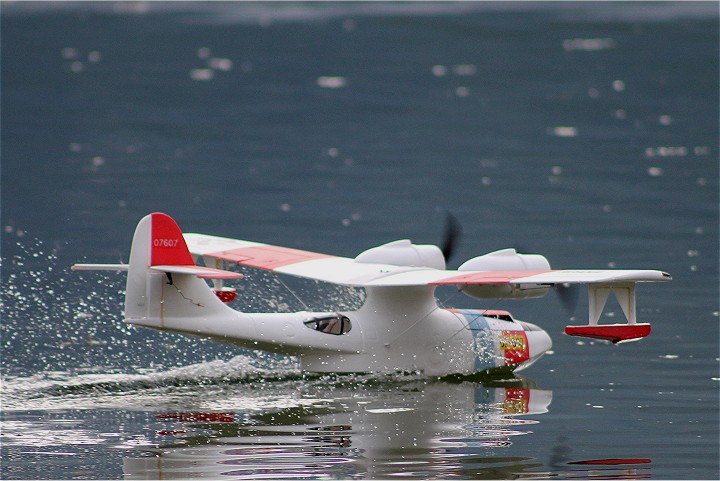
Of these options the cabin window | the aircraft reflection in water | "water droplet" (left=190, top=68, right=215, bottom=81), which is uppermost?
"water droplet" (left=190, top=68, right=215, bottom=81)

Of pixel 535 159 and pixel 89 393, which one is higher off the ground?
pixel 535 159

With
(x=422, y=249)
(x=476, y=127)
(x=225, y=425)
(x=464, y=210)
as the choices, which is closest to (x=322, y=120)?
(x=476, y=127)

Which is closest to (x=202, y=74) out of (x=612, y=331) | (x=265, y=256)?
(x=265, y=256)

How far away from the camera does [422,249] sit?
28.5 meters

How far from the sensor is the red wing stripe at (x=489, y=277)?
2508 centimetres

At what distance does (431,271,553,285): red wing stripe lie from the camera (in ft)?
82.3

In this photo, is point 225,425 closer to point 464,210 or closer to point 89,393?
point 89,393

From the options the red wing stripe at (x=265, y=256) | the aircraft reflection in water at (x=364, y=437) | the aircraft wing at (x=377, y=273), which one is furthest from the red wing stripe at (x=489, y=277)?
the red wing stripe at (x=265, y=256)

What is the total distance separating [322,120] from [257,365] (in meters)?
45.0

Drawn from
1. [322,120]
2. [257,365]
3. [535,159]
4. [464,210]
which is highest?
[322,120]

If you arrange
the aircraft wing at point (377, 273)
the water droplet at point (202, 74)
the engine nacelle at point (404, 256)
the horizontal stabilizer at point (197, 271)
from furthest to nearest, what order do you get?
the water droplet at point (202, 74) < the engine nacelle at point (404, 256) < the horizontal stabilizer at point (197, 271) < the aircraft wing at point (377, 273)

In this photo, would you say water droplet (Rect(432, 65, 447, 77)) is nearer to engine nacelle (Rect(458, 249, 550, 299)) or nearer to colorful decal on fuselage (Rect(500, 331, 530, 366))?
colorful decal on fuselage (Rect(500, 331, 530, 366))

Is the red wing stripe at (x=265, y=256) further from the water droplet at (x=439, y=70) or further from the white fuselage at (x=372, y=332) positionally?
the water droplet at (x=439, y=70)

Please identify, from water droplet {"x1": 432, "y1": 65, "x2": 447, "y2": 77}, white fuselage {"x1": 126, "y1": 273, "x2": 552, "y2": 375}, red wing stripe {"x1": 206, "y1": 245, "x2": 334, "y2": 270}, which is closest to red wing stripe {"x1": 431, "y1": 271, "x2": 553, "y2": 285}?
white fuselage {"x1": 126, "y1": 273, "x2": 552, "y2": 375}
